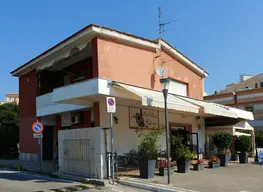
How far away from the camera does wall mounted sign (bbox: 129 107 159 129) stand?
16859 millimetres

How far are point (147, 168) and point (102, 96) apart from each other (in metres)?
3.59

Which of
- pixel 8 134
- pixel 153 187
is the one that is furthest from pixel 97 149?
pixel 8 134

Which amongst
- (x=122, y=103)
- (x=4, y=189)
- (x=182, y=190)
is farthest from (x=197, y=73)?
(x=4, y=189)

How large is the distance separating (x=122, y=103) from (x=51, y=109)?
262 inches

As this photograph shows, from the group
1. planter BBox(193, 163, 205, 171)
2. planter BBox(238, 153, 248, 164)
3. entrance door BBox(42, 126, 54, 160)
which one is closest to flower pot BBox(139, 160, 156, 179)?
planter BBox(193, 163, 205, 171)

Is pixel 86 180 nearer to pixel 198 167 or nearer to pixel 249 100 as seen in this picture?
pixel 198 167

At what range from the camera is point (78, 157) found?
14.3 m

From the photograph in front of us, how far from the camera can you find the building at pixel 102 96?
13922mm

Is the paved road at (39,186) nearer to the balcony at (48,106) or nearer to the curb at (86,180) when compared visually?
the curb at (86,180)

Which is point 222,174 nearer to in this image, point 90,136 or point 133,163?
point 133,163

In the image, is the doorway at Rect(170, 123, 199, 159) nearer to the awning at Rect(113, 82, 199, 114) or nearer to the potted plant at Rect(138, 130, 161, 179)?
the awning at Rect(113, 82, 199, 114)

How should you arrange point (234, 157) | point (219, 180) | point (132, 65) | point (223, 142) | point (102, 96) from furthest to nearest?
point (234, 157) → point (223, 142) → point (132, 65) → point (102, 96) → point (219, 180)

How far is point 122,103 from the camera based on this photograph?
15977 mm

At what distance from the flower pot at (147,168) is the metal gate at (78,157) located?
80.3 inches
